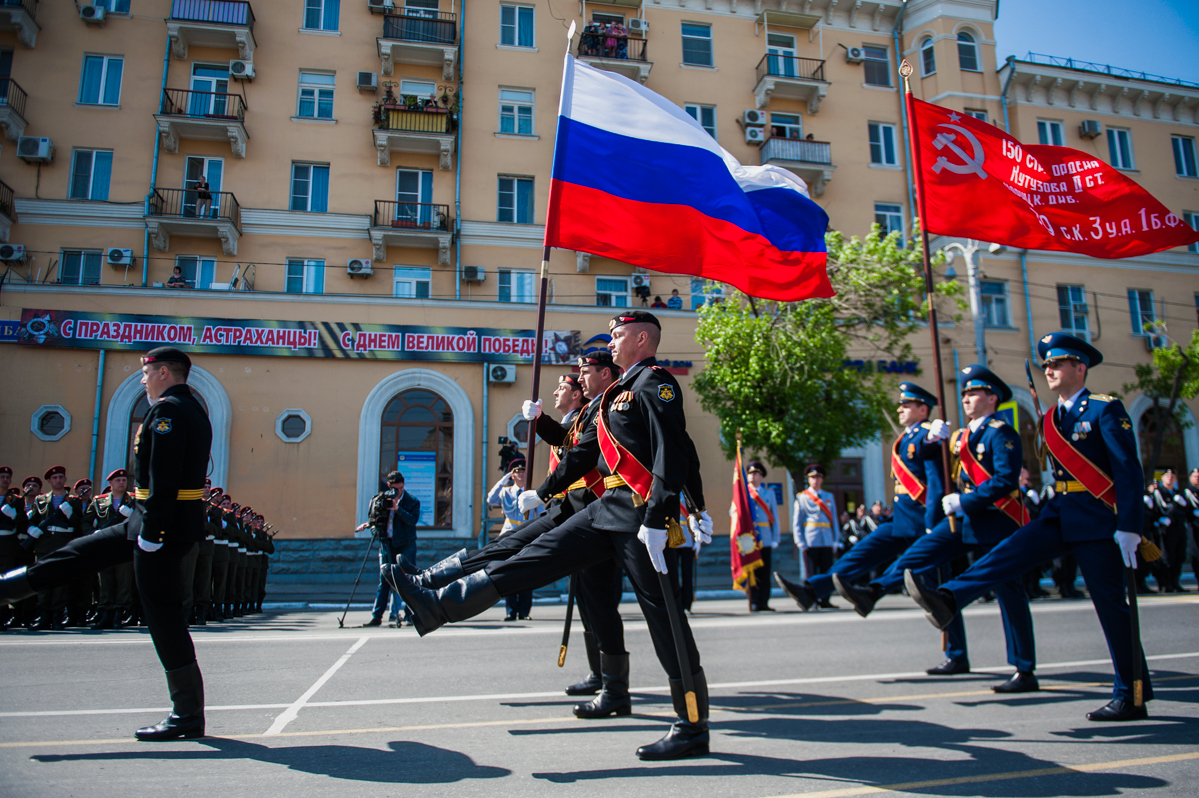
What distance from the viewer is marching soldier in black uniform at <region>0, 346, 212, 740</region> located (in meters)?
4.14

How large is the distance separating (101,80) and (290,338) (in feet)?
35.3

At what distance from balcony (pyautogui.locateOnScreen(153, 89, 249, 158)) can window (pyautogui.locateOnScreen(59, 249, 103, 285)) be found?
378cm

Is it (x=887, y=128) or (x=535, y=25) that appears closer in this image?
(x=535, y=25)

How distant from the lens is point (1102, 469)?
195 inches

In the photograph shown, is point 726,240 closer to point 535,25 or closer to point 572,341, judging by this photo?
point 572,341

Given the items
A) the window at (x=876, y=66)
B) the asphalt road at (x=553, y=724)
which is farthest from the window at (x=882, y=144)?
the asphalt road at (x=553, y=724)

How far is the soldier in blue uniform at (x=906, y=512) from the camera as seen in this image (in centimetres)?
630

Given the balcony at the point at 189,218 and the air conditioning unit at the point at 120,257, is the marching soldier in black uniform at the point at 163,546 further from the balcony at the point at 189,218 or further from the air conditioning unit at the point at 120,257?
the air conditioning unit at the point at 120,257

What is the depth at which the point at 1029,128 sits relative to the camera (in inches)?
1127

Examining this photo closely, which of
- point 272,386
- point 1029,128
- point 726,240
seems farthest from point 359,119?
point 1029,128

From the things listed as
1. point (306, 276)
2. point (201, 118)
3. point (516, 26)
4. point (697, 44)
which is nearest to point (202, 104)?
point (201, 118)

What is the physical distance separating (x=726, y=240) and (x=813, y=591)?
2.90m

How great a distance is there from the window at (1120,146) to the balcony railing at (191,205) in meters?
30.4

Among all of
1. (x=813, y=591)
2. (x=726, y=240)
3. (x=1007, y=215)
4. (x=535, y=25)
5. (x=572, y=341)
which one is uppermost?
(x=535, y=25)
